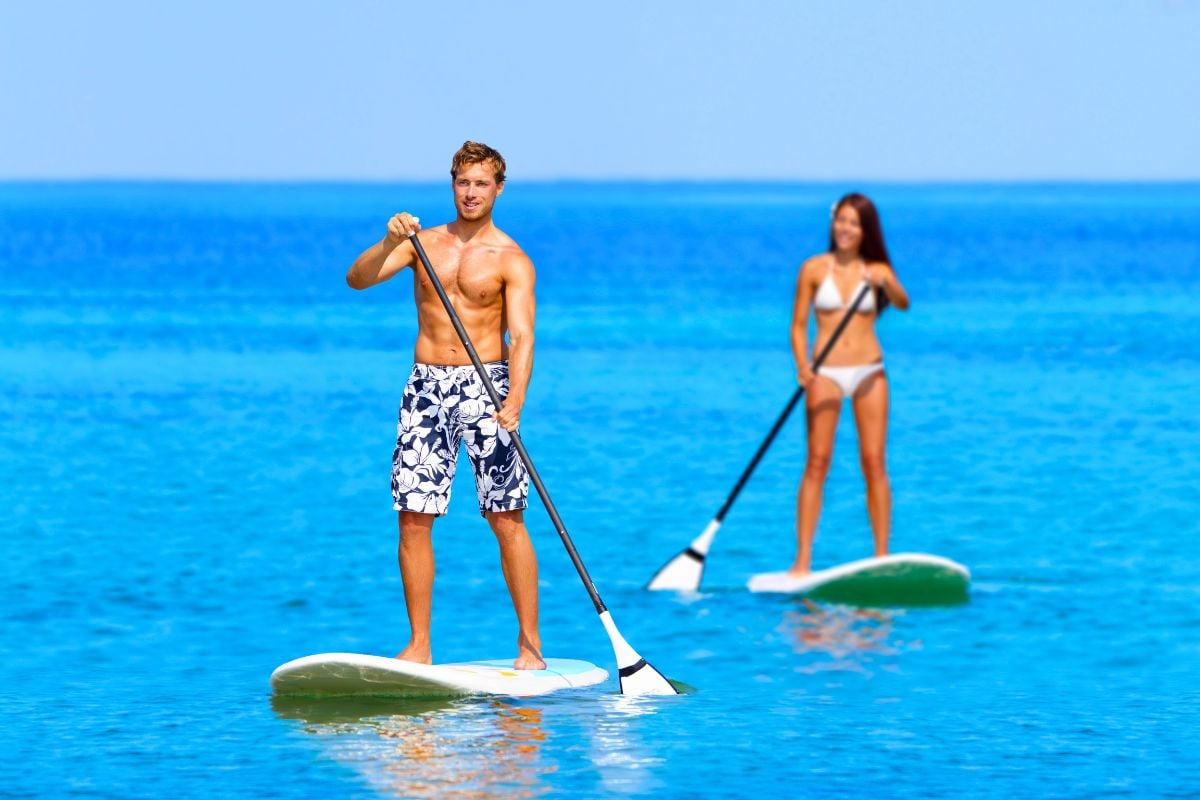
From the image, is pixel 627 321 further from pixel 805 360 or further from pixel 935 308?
pixel 805 360

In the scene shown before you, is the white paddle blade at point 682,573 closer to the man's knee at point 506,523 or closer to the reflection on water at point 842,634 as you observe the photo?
the reflection on water at point 842,634

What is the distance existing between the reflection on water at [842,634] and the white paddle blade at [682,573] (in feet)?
2.47

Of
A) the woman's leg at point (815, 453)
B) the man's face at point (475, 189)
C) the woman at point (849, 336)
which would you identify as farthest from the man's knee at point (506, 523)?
the woman's leg at point (815, 453)

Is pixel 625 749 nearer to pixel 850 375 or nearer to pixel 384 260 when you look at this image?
pixel 384 260

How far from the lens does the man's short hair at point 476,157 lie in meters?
9.43

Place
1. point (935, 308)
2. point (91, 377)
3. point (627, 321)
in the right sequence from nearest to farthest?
1. point (91, 377)
2. point (627, 321)
3. point (935, 308)

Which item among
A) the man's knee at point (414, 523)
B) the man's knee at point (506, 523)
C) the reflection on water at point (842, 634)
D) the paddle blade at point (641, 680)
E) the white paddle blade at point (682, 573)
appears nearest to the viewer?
the man's knee at point (414, 523)

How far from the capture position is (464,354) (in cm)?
952

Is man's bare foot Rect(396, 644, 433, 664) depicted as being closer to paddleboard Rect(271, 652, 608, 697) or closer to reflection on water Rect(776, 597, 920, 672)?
paddleboard Rect(271, 652, 608, 697)

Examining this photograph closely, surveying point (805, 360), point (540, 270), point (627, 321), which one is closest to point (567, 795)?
point (805, 360)

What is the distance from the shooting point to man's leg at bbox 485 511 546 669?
980 cm

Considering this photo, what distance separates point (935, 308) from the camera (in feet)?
160

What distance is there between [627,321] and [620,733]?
33720mm

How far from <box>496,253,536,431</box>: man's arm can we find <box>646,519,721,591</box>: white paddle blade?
12.8 feet
